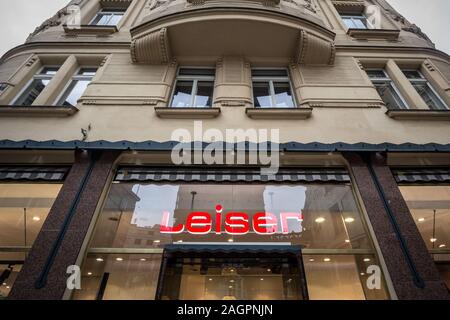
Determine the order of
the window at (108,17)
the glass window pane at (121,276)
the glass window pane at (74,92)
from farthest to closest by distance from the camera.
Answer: the window at (108,17) → the glass window pane at (74,92) → the glass window pane at (121,276)

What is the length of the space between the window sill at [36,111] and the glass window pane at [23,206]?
1.57 m

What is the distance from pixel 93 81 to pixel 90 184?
2908 millimetres

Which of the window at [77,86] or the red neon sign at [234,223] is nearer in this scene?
the red neon sign at [234,223]

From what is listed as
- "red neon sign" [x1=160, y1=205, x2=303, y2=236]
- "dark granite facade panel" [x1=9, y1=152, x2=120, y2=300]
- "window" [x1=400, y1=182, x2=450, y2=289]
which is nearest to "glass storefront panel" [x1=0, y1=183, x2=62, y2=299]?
"dark granite facade panel" [x1=9, y1=152, x2=120, y2=300]

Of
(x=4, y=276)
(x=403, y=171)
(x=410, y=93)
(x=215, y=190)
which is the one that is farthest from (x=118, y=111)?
(x=410, y=93)

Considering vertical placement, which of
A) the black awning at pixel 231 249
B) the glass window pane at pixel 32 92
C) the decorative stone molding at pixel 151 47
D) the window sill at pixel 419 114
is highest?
the decorative stone molding at pixel 151 47

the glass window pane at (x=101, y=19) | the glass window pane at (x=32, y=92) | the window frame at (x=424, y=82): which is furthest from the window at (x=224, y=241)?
the glass window pane at (x=101, y=19)

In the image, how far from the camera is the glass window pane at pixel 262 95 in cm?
598

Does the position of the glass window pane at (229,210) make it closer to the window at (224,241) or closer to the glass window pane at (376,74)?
the window at (224,241)

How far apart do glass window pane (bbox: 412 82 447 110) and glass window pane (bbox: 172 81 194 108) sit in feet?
18.8

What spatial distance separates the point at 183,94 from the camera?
6184mm

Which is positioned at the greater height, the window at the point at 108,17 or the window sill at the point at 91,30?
the window at the point at 108,17

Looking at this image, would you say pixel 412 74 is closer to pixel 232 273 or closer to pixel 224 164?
pixel 224 164

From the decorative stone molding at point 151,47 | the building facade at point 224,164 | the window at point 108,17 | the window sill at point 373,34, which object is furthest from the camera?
the window at point 108,17
